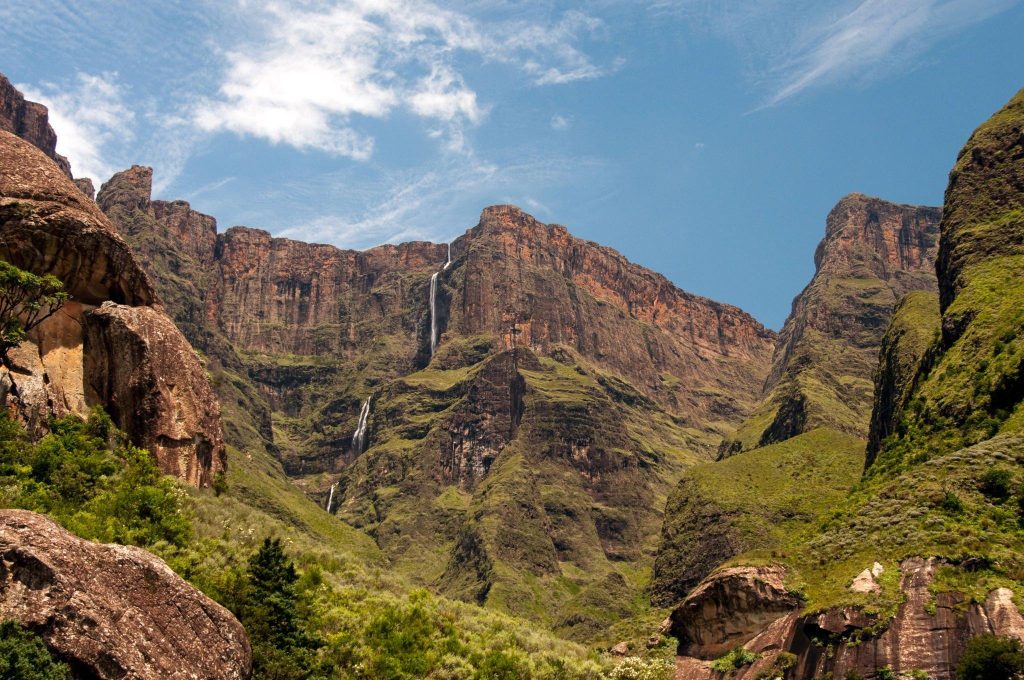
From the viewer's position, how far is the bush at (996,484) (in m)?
56.2

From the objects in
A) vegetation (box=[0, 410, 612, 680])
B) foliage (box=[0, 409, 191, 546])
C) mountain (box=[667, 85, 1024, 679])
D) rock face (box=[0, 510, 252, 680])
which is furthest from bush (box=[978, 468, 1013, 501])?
rock face (box=[0, 510, 252, 680])

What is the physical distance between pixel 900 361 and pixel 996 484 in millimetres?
60633

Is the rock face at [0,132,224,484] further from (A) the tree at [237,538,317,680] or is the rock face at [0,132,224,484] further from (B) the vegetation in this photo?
(A) the tree at [237,538,317,680]

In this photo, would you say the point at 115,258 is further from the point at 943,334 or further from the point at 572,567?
the point at 572,567

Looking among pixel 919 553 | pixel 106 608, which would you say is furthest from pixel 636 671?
pixel 106 608

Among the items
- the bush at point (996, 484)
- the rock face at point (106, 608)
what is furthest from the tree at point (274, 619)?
the bush at point (996, 484)

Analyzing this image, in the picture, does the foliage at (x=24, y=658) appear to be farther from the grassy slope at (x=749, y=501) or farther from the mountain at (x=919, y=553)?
the grassy slope at (x=749, y=501)

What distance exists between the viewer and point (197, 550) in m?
43.3

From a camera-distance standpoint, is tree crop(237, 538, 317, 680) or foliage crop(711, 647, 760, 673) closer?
tree crop(237, 538, 317, 680)

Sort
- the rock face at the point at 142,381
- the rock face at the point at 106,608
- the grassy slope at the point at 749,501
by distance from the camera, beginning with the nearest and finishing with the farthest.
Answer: the rock face at the point at 106,608
the rock face at the point at 142,381
the grassy slope at the point at 749,501

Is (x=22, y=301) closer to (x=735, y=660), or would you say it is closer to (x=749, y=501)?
(x=735, y=660)

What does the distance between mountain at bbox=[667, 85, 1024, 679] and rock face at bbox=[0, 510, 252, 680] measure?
29386 millimetres

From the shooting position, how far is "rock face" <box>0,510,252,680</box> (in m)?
25.5

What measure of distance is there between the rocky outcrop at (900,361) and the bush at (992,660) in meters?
51.6
